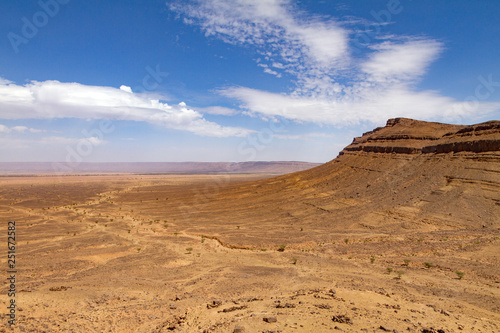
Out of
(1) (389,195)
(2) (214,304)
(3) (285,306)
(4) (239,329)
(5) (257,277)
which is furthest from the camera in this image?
(1) (389,195)

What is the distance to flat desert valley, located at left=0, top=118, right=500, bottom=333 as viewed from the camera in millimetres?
7535

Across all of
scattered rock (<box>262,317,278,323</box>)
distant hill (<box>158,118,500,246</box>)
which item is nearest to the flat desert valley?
scattered rock (<box>262,317,278,323</box>)

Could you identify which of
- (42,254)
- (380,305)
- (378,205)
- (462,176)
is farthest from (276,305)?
(462,176)

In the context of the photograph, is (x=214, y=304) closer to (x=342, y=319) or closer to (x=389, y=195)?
(x=342, y=319)

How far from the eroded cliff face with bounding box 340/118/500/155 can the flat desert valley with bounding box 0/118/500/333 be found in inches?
9.3

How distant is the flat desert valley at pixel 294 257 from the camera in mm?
7535

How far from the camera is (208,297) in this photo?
9789 mm

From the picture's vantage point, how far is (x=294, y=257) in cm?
1505

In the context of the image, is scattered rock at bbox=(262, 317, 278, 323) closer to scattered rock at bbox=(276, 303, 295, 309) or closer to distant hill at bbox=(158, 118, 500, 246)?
scattered rock at bbox=(276, 303, 295, 309)

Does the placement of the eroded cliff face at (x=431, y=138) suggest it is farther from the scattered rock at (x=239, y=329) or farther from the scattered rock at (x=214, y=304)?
the scattered rock at (x=239, y=329)

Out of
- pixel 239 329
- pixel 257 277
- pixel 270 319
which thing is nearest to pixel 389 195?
pixel 257 277

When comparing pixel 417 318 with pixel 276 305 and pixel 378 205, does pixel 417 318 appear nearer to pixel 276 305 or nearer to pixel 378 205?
pixel 276 305

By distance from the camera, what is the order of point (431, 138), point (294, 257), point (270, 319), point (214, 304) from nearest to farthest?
point (270, 319) → point (214, 304) → point (294, 257) → point (431, 138)

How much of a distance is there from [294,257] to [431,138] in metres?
33.2
